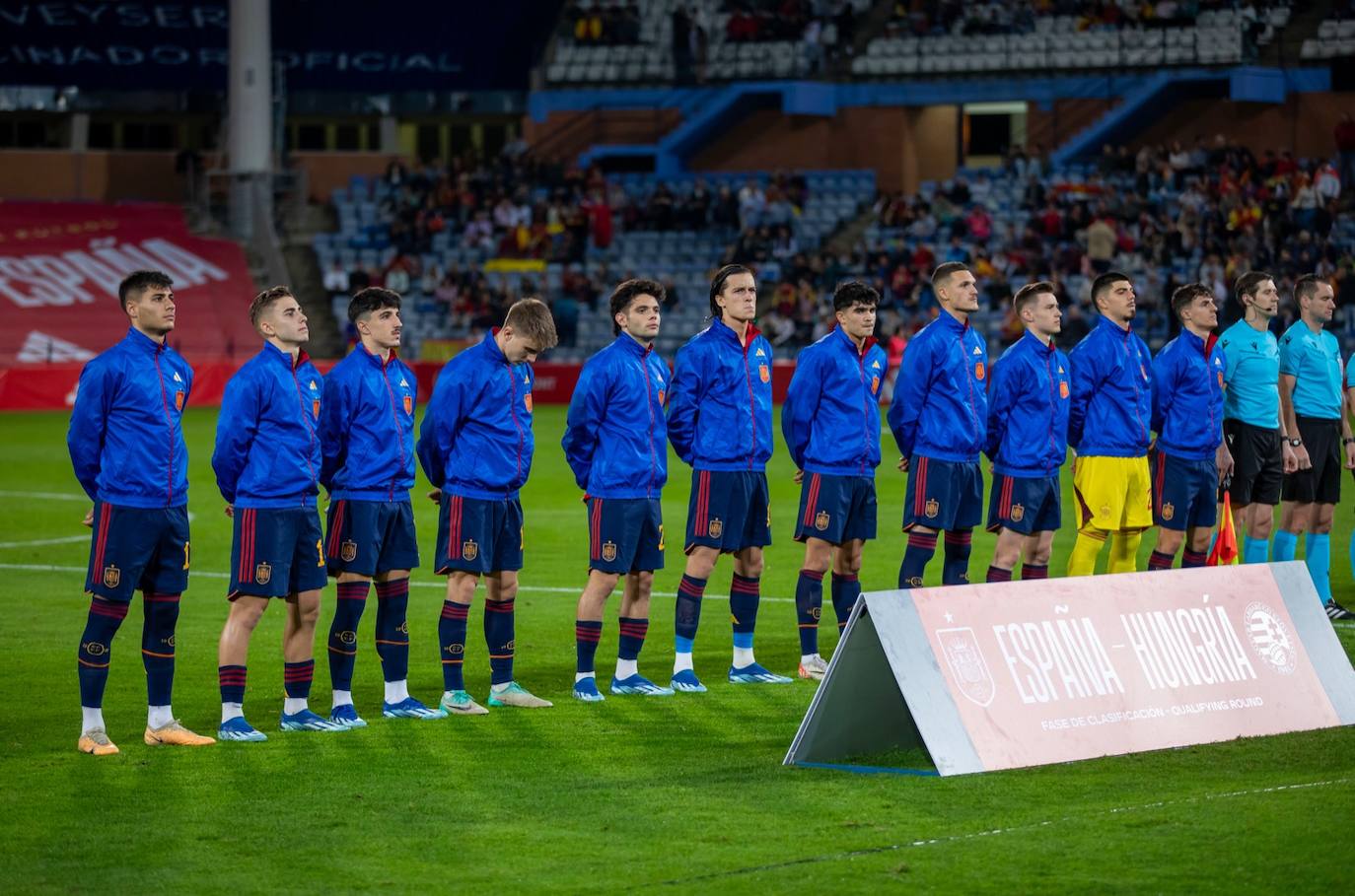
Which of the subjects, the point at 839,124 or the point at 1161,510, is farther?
the point at 839,124

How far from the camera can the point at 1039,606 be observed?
8.52 m

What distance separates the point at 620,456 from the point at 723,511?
819 millimetres

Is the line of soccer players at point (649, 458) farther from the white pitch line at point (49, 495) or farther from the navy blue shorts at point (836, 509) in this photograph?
the white pitch line at point (49, 495)

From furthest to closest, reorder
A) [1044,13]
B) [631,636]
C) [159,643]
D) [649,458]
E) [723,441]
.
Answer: [1044,13], [723,441], [631,636], [649,458], [159,643]

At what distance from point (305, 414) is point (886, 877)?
13.1 feet

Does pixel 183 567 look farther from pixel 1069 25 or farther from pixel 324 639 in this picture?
pixel 1069 25

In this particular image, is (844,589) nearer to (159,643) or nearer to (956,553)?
(956,553)

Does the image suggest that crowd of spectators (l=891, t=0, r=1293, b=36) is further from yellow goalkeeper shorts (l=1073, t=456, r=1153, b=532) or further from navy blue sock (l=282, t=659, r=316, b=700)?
navy blue sock (l=282, t=659, r=316, b=700)

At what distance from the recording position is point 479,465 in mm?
9906

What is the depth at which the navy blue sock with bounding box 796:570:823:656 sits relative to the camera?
36.4 ft

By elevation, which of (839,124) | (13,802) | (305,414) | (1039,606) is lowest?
(13,802)

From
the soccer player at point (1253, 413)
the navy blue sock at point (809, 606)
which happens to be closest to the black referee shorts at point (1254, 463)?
the soccer player at point (1253, 413)

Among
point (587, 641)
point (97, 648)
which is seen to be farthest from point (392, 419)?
point (97, 648)

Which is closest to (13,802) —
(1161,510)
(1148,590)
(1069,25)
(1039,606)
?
(1039,606)
